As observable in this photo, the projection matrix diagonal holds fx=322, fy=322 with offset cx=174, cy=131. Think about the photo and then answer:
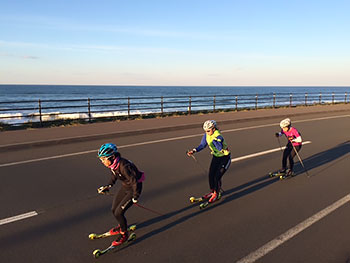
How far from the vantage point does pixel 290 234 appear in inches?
182

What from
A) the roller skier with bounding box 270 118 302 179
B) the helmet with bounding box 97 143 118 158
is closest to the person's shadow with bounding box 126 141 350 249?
the roller skier with bounding box 270 118 302 179

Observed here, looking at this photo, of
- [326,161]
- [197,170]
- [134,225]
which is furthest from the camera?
[326,161]

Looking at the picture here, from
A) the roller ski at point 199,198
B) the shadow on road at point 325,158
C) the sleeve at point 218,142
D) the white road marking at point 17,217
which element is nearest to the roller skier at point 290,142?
the shadow on road at point 325,158

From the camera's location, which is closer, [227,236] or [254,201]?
[227,236]

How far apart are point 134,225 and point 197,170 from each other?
3.46 meters

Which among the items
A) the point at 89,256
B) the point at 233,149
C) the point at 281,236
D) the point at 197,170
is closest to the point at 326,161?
the point at 233,149

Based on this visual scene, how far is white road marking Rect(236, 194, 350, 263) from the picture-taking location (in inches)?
159

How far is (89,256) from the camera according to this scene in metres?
4.06

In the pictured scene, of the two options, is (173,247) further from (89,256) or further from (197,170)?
(197,170)

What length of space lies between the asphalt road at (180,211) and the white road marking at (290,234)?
18mm

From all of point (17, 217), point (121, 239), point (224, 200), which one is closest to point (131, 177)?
point (121, 239)

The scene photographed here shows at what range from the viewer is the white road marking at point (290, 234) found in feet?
13.2

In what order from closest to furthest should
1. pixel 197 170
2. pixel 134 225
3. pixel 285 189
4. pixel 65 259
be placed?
pixel 65 259 < pixel 134 225 < pixel 285 189 < pixel 197 170

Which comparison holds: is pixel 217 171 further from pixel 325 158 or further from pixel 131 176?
pixel 325 158
